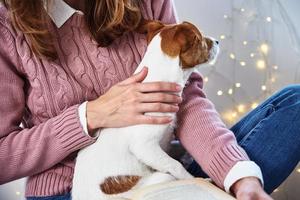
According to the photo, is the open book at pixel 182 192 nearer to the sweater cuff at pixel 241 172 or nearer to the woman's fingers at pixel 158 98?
the sweater cuff at pixel 241 172

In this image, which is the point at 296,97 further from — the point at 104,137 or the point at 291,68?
the point at 291,68

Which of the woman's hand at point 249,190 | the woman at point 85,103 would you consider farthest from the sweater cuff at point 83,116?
the woman's hand at point 249,190

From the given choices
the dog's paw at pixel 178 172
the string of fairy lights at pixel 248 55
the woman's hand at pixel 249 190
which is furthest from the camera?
the string of fairy lights at pixel 248 55

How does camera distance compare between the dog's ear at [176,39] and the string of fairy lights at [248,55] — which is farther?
the string of fairy lights at [248,55]

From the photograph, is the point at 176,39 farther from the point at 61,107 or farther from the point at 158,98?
the point at 61,107

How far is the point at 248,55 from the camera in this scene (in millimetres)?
1746

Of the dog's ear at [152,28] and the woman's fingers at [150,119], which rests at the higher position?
the dog's ear at [152,28]

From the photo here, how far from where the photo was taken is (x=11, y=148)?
1.02 metres

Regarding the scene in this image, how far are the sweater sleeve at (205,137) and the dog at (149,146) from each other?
62 millimetres

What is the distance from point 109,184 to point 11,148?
23cm

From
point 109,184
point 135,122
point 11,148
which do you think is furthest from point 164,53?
point 11,148

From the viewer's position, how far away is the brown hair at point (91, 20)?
1.00 m

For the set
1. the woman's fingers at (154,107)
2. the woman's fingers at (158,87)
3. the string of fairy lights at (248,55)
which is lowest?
the string of fairy lights at (248,55)

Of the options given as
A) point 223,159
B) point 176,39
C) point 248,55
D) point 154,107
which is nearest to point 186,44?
point 176,39
